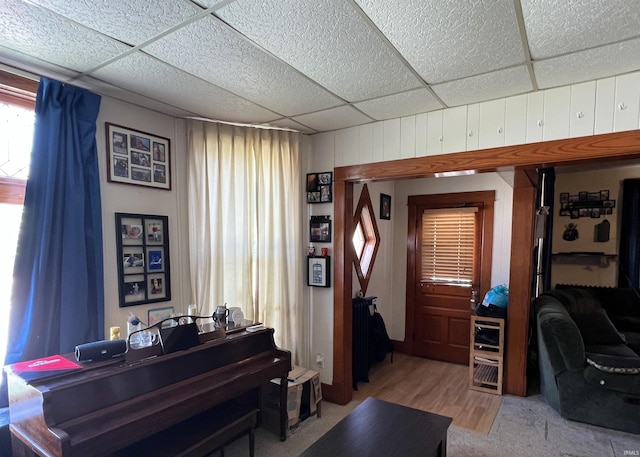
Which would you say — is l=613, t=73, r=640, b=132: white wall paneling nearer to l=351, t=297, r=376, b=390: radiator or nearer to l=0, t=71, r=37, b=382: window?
l=351, t=297, r=376, b=390: radiator

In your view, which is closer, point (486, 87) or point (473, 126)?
point (486, 87)

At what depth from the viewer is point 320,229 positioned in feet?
10.8

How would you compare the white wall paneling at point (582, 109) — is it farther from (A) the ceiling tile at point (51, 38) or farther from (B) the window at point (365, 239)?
(A) the ceiling tile at point (51, 38)

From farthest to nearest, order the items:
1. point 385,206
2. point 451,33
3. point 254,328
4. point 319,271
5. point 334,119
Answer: point 385,206, point 319,271, point 334,119, point 254,328, point 451,33

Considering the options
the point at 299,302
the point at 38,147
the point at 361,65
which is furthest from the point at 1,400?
the point at 361,65

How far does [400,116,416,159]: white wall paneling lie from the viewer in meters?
2.77

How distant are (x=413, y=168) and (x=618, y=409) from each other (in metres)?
2.55

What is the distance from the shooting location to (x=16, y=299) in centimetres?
188

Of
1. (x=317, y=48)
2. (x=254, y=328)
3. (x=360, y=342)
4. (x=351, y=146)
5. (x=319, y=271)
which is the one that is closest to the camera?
(x=317, y=48)

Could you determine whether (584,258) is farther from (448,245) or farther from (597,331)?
(448,245)

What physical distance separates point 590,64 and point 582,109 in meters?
0.35

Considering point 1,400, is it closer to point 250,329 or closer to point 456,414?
point 250,329

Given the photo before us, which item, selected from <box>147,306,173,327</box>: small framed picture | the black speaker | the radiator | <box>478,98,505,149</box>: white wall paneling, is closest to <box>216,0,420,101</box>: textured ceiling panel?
<box>478,98,505,149</box>: white wall paneling

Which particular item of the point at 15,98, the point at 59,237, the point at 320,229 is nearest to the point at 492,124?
the point at 320,229
